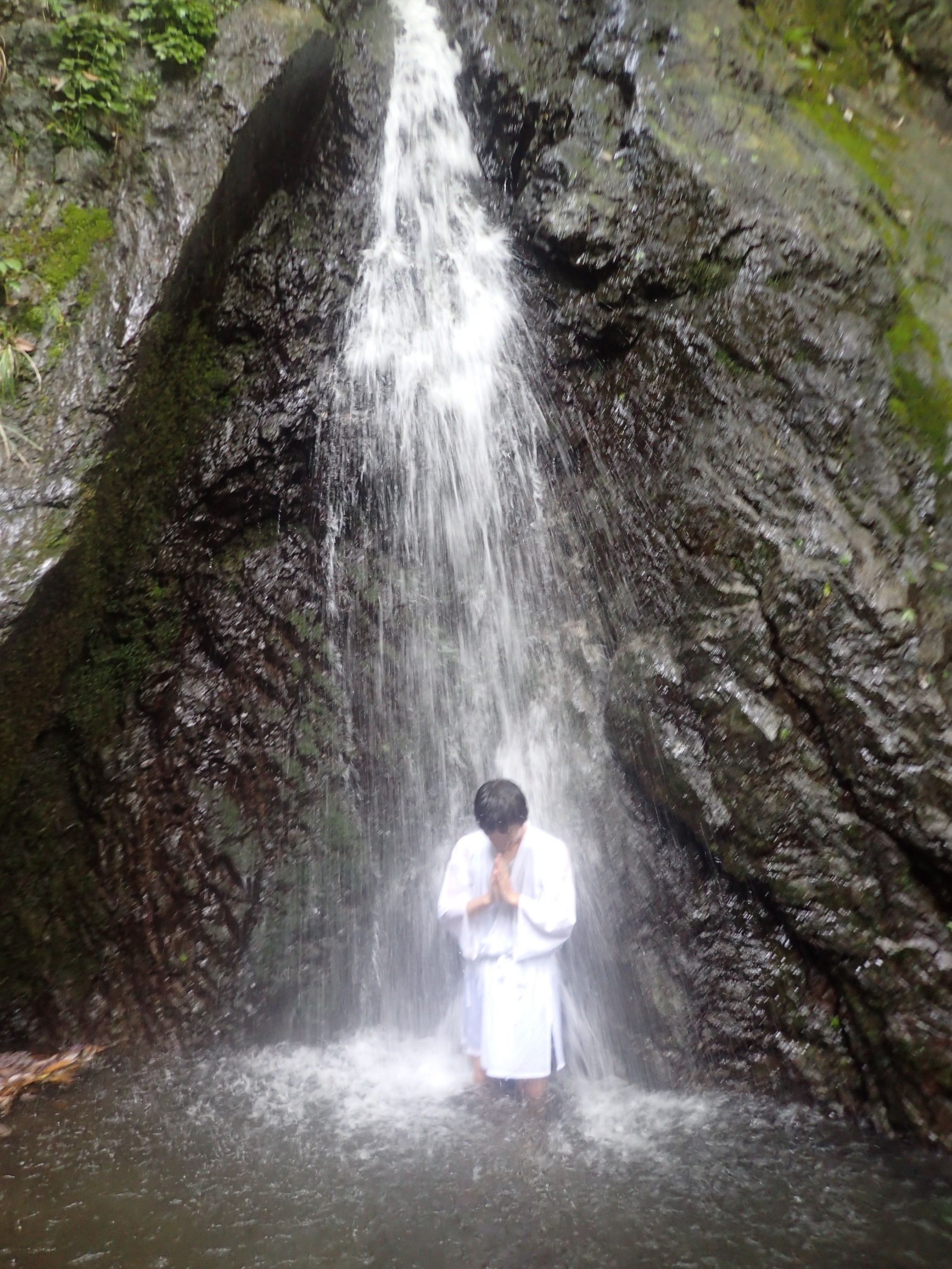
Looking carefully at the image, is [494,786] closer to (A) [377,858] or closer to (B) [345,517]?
(A) [377,858]

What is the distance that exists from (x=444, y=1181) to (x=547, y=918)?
126cm

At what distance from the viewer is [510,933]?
14.1 ft

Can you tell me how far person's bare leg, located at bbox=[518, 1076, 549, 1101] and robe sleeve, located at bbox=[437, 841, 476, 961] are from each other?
2.21 feet

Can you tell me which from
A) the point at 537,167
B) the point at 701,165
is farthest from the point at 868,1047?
the point at 537,167

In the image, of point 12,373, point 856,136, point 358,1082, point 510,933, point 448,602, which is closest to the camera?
point 510,933

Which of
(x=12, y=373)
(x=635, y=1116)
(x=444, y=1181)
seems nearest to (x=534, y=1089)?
A: (x=635, y=1116)

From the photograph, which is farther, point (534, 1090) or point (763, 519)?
point (763, 519)

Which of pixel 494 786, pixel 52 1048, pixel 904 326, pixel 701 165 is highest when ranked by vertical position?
pixel 701 165

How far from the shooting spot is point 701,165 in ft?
16.9

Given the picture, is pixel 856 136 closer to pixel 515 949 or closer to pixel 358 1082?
pixel 515 949

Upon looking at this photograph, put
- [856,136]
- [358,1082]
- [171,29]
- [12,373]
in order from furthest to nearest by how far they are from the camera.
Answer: [856,136] < [171,29] < [12,373] < [358,1082]

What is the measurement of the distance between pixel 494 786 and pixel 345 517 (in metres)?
2.56

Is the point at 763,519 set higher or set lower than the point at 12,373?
lower

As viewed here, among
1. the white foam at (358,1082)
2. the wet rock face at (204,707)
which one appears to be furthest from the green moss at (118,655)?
the white foam at (358,1082)
